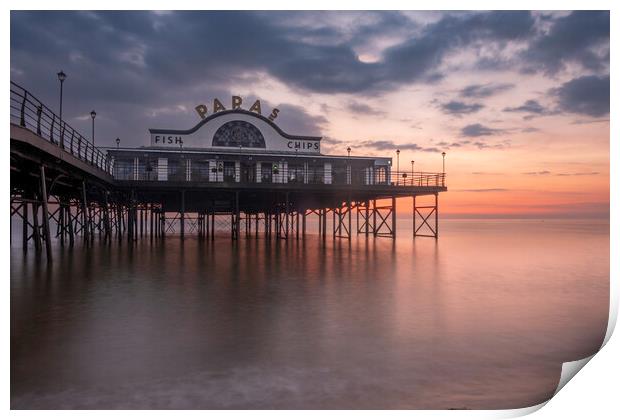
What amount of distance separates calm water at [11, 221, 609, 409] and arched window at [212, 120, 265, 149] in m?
34.0

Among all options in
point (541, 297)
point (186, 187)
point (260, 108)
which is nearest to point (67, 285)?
point (541, 297)

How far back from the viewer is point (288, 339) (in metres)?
8.45

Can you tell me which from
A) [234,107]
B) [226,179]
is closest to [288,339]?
[226,179]

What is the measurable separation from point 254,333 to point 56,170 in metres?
17.5

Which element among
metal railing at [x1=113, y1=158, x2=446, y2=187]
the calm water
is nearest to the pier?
metal railing at [x1=113, y1=158, x2=446, y2=187]

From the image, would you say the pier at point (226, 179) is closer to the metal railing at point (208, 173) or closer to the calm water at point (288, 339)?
the metal railing at point (208, 173)

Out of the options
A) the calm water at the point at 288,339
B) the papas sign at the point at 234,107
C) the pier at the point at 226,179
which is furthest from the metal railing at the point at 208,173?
the calm water at the point at 288,339

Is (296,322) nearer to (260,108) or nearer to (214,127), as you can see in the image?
(214,127)

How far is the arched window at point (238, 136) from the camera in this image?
49812 mm

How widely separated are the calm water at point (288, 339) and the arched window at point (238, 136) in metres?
34.0

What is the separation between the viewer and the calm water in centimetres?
605

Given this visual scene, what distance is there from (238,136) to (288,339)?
4322cm

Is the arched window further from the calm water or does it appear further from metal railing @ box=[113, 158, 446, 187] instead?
the calm water
